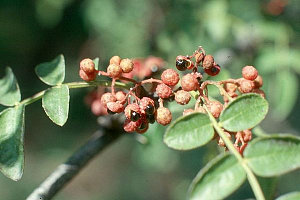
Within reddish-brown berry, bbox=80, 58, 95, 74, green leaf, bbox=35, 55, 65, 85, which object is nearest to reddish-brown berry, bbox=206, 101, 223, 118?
reddish-brown berry, bbox=80, 58, 95, 74

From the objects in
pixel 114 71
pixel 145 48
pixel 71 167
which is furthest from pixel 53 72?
pixel 145 48

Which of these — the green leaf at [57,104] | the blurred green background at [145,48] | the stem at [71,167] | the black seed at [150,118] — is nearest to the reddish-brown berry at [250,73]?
the black seed at [150,118]

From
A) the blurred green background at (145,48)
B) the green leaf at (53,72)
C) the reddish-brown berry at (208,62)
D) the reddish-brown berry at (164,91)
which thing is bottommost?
the blurred green background at (145,48)

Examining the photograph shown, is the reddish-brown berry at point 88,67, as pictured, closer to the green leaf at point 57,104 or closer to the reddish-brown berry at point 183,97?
the green leaf at point 57,104

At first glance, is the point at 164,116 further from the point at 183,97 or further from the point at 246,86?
the point at 246,86

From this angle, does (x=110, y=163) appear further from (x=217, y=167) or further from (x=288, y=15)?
(x=217, y=167)

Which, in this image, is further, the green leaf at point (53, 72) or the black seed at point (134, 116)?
the green leaf at point (53, 72)
